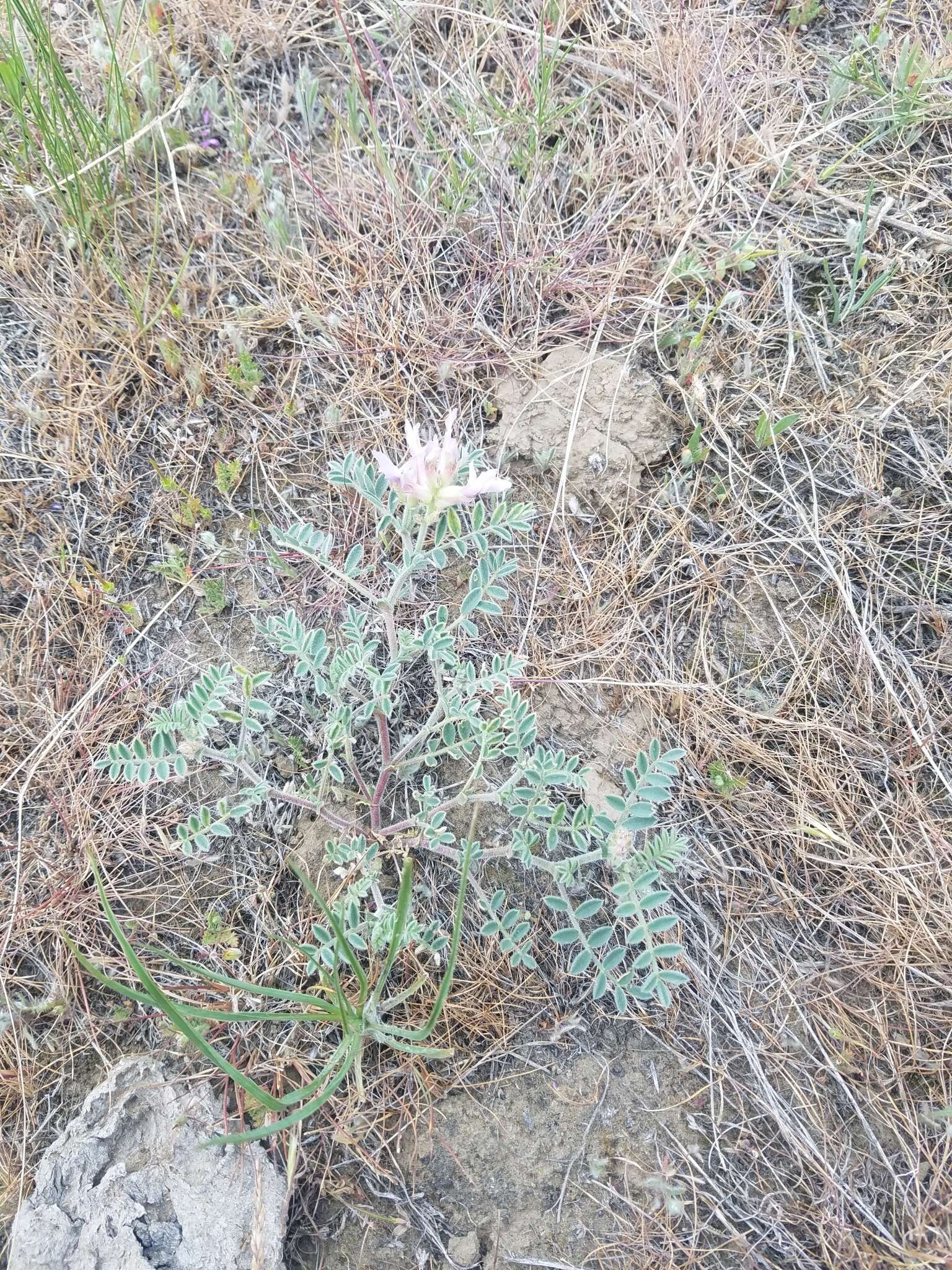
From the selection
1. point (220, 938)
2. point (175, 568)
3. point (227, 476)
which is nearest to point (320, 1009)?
point (220, 938)

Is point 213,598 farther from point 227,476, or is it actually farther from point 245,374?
point 245,374

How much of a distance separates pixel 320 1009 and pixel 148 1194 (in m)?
0.54

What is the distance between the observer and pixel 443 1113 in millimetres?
1900

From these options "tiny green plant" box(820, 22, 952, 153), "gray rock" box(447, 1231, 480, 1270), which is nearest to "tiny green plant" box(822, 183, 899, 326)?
"tiny green plant" box(820, 22, 952, 153)

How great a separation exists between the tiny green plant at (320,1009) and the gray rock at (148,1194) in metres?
0.12

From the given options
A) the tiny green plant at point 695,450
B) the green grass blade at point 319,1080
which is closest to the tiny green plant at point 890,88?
the tiny green plant at point 695,450

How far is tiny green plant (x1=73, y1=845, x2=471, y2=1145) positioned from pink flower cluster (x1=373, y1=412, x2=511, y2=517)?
0.68 m

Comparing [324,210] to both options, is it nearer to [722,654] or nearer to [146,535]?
[146,535]

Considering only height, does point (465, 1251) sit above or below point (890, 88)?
below

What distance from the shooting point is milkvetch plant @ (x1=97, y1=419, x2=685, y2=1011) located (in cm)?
170

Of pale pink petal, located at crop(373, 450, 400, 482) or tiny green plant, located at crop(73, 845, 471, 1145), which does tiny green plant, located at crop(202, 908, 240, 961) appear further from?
pale pink petal, located at crop(373, 450, 400, 482)

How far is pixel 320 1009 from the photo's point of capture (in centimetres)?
176

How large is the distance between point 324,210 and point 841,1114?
2859 mm

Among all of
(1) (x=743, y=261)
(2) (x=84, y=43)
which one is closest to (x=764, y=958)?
(1) (x=743, y=261)
